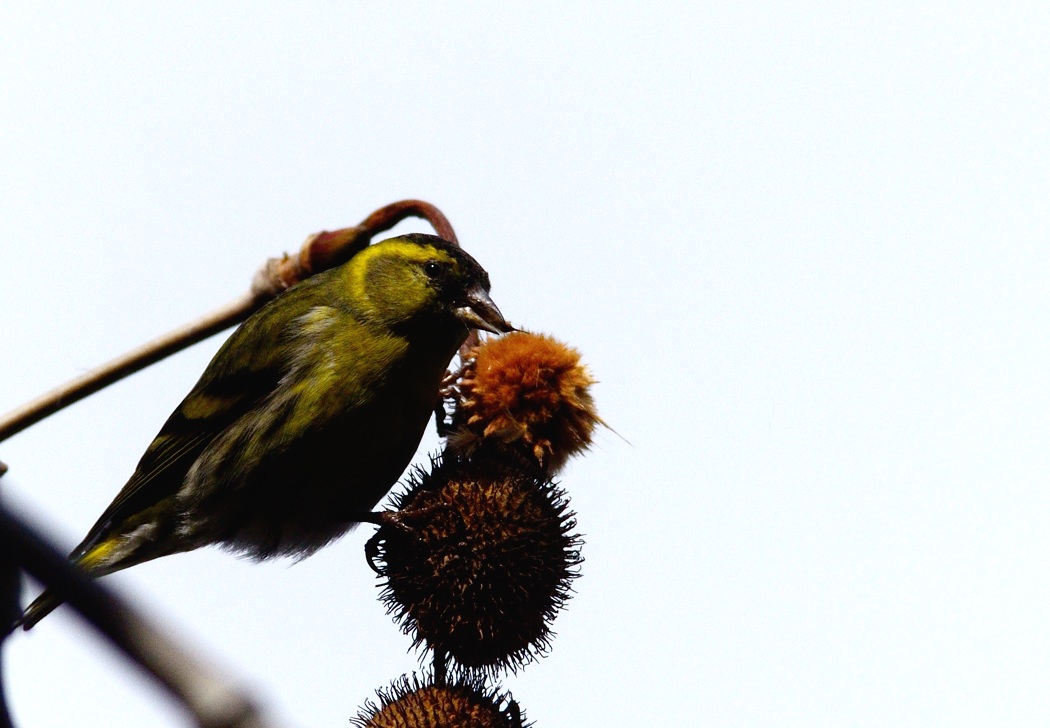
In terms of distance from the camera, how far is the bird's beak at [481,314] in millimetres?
4980

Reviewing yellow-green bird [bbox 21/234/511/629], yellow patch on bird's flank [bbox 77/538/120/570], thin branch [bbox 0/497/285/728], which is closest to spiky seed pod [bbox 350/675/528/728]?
yellow-green bird [bbox 21/234/511/629]

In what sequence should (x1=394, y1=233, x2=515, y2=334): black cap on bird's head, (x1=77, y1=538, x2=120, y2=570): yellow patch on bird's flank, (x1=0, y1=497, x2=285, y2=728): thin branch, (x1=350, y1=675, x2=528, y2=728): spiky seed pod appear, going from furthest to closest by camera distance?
(x1=77, y1=538, x2=120, y2=570): yellow patch on bird's flank
(x1=394, y1=233, x2=515, y2=334): black cap on bird's head
(x1=350, y1=675, x2=528, y2=728): spiky seed pod
(x1=0, y1=497, x2=285, y2=728): thin branch

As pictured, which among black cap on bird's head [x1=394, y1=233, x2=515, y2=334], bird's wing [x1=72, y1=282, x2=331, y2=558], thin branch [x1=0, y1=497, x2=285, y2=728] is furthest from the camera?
bird's wing [x1=72, y1=282, x2=331, y2=558]

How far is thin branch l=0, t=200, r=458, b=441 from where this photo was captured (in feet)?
13.9

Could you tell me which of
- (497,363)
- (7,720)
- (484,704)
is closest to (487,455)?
(497,363)

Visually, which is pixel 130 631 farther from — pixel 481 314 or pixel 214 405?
pixel 214 405

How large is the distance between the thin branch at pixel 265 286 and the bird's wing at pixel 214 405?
804mm

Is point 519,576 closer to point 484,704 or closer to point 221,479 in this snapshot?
point 484,704

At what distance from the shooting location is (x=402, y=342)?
535 cm

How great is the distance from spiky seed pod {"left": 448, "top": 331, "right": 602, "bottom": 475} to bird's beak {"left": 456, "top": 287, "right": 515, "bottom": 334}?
0.81ft

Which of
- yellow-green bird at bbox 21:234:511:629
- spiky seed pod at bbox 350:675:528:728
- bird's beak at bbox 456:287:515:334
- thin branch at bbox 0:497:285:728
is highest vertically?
bird's beak at bbox 456:287:515:334

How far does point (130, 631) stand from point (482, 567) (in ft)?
11.3

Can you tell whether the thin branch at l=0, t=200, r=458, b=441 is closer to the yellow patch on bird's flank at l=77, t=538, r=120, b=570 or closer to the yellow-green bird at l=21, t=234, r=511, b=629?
the yellow-green bird at l=21, t=234, r=511, b=629

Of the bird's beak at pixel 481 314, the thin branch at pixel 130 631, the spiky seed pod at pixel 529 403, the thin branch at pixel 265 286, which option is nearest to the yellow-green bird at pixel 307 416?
the bird's beak at pixel 481 314
